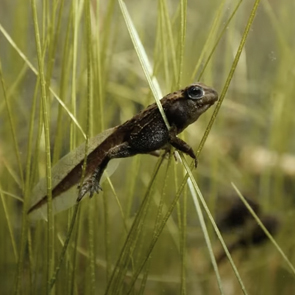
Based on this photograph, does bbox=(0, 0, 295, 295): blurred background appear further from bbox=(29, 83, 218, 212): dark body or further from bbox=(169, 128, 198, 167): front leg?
bbox=(169, 128, 198, 167): front leg

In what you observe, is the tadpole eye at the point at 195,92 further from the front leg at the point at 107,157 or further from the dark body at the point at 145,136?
the front leg at the point at 107,157

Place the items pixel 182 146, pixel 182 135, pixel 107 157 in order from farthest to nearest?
pixel 182 135 → pixel 107 157 → pixel 182 146

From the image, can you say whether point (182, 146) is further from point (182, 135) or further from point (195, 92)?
point (182, 135)

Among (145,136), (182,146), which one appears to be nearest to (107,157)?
(145,136)

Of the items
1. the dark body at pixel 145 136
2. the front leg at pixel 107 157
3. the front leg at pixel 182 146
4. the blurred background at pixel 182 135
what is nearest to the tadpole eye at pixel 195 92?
the dark body at pixel 145 136

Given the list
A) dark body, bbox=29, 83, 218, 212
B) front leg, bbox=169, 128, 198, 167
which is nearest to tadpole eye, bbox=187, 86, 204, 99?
dark body, bbox=29, 83, 218, 212

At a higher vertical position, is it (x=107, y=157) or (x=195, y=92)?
(x=195, y=92)

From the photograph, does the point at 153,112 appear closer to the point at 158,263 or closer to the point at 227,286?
the point at 158,263

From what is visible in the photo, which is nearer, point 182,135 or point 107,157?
point 107,157
